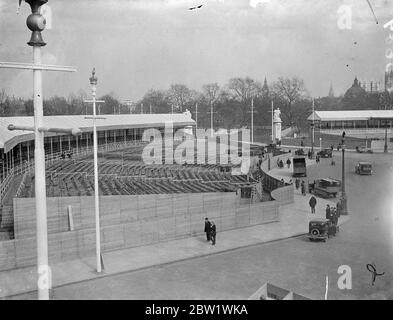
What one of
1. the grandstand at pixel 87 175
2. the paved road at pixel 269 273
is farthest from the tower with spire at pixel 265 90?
the paved road at pixel 269 273

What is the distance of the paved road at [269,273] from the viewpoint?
12.5 m

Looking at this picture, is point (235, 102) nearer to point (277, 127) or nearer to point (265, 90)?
point (265, 90)

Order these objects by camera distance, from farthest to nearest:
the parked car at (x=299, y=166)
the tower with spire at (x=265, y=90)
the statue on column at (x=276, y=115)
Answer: the tower with spire at (x=265, y=90) < the statue on column at (x=276, y=115) < the parked car at (x=299, y=166)

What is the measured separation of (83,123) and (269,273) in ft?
87.3

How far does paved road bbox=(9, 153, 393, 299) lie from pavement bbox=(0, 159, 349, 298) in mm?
449

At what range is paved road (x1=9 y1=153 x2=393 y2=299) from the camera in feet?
41.0

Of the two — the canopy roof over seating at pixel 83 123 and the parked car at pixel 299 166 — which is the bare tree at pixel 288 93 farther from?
the parked car at pixel 299 166

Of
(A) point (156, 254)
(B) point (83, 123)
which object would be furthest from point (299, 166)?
(A) point (156, 254)

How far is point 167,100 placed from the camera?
339ft

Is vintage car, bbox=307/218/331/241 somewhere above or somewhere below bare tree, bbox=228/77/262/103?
below

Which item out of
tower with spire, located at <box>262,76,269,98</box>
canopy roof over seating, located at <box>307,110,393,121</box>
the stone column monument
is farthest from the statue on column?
tower with spire, located at <box>262,76,269,98</box>

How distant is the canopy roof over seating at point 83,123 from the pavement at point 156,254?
4.87 meters

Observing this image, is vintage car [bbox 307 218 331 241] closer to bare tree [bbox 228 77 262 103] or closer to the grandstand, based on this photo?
the grandstand

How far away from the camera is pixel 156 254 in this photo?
16.3 metres
